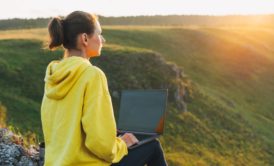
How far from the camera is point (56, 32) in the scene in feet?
15.3

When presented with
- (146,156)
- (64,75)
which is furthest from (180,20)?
(64,75)

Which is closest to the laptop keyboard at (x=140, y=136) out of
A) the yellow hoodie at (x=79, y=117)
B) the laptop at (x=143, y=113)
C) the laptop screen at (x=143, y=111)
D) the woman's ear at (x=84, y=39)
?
the laptop at (x=143, y=113)

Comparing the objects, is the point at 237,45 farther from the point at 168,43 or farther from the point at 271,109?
the point at 271,109

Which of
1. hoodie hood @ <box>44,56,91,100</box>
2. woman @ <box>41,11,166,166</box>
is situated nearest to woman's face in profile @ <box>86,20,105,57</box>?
woman @ <box>41,11,166,166</box>

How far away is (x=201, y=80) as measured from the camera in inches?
1468

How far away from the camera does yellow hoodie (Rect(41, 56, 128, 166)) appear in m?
4.40

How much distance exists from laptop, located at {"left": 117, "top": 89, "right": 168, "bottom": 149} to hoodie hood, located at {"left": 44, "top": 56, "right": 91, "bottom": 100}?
3.47 feet

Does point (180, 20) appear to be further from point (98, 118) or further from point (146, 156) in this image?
point (98, 118)

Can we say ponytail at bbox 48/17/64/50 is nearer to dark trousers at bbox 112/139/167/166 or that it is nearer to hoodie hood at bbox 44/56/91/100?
hoodie hood at bbox 44/56/91/100

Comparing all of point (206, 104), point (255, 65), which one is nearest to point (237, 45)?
point (255, 65)

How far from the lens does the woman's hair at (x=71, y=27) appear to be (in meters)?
4.66

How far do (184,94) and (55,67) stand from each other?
2234cm

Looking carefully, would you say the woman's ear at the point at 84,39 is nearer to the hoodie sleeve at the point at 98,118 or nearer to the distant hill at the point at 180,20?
the hoodie sleeve at the point at 98,118

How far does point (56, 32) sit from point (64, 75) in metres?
0.36
